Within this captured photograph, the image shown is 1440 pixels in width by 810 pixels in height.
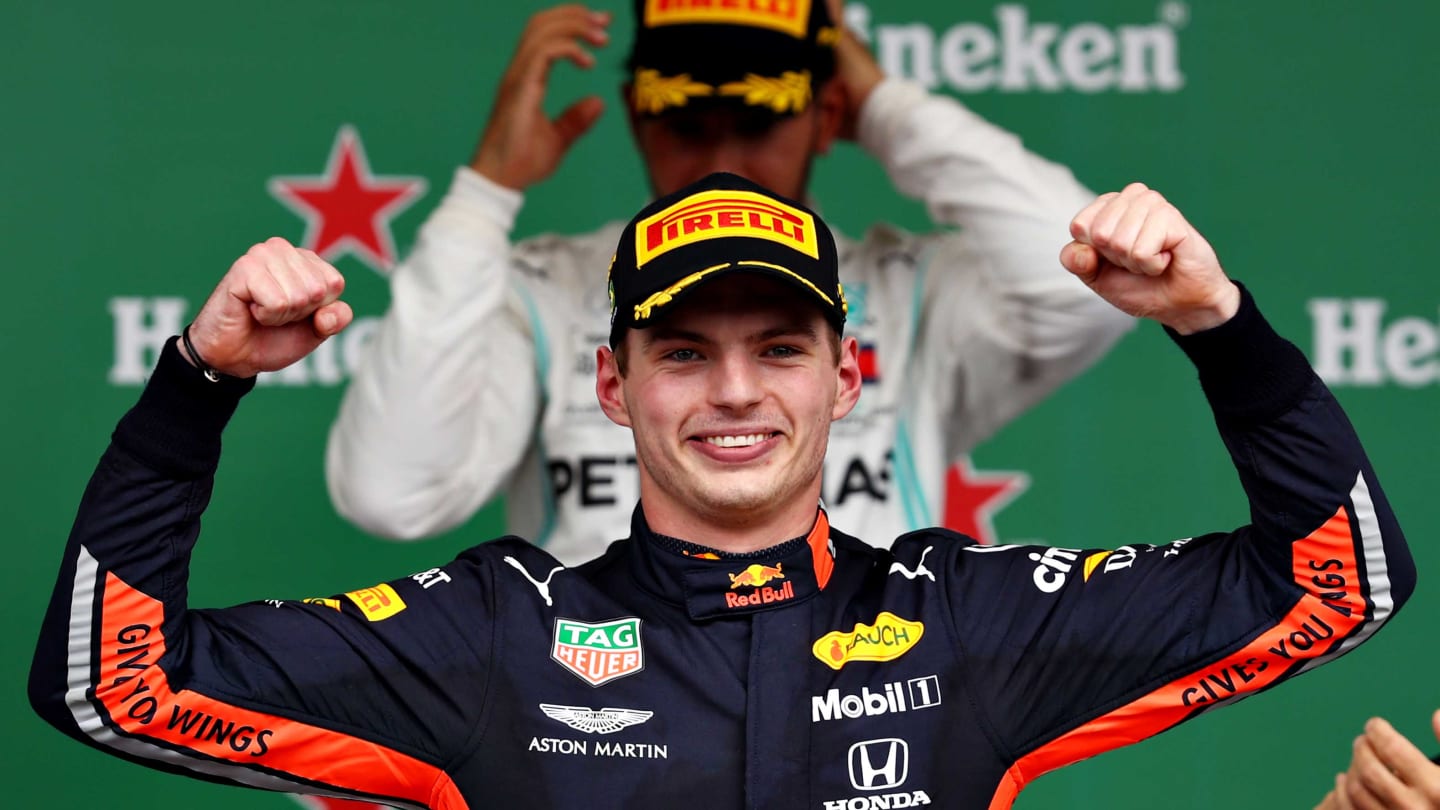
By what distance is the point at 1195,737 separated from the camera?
288 centimetres

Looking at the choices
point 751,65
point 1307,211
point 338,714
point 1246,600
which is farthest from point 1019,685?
point 1307,211

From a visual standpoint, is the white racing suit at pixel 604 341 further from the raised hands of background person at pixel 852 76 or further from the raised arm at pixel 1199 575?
the raised arm at pixel 1199 575

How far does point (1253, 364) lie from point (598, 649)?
1.92 feet

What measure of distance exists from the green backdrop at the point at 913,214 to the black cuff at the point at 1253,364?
4.27 feet

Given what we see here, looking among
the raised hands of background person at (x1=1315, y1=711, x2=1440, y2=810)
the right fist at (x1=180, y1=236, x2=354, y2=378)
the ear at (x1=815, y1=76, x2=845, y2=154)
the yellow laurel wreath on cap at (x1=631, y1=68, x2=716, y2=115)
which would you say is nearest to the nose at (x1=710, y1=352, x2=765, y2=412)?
the right fist at (x1=180, y1=236, x2=354, y2=378)

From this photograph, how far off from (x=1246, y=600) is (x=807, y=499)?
0.38 metres

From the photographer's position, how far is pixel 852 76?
254 centimetres

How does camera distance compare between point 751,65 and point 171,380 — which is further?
point 751,65

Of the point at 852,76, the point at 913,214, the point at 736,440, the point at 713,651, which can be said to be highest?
the point at 852,76

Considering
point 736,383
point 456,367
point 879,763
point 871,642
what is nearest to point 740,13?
point 456,367

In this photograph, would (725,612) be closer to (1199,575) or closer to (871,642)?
(871,642)

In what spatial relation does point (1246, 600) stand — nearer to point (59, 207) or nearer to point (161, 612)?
point (161, 612)

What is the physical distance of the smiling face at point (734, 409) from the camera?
5.56ft

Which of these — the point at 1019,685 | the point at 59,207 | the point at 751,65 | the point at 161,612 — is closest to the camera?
the point at 161,612
